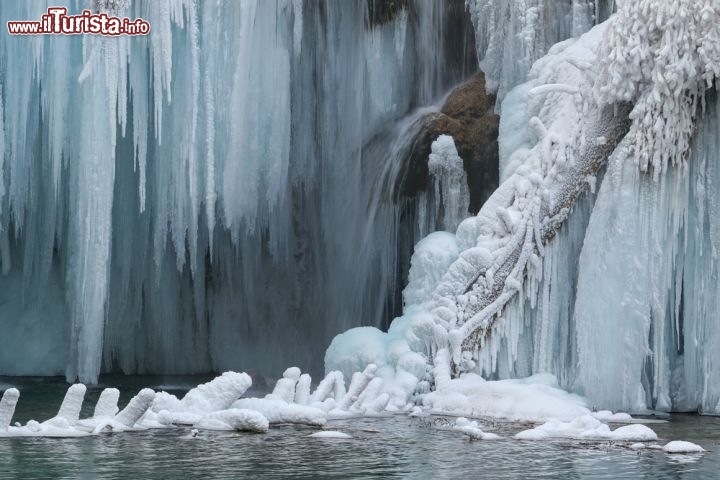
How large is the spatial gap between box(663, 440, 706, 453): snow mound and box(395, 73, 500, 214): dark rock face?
377 inches

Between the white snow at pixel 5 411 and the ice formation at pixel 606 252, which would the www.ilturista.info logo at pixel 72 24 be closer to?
the ice formation at pixel 606 252

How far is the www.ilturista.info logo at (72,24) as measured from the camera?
67.4ft

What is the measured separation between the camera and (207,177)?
21547mm

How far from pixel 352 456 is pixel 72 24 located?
10.6 m

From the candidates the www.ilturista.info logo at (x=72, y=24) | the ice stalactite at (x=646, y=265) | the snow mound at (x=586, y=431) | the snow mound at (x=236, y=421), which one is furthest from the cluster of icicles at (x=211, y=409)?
the www.ilturista.info logo at (x=72, y=24)

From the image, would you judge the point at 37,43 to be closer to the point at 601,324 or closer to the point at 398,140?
the point at 398,140

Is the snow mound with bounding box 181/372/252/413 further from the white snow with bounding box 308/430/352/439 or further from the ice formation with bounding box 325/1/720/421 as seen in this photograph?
the ice formation with bounding box 325/1/720/421

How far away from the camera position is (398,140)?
931 inches

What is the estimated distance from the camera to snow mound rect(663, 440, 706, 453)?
13.5m

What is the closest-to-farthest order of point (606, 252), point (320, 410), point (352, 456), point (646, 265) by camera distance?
point (352, 456) < point (320, 410) < point (646, 265) < point (606, 252)

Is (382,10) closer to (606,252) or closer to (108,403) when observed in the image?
(606,252)

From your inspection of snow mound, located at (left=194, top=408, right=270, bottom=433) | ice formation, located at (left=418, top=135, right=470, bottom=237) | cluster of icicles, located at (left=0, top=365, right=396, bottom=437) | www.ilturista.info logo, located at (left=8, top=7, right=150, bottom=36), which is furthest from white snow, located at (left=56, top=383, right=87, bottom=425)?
ice formation, located at (left=418, top=135, right=470, bottom=237)

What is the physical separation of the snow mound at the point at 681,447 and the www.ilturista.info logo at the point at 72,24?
11.5 meters

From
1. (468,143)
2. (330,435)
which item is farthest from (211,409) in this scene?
(468,143)
